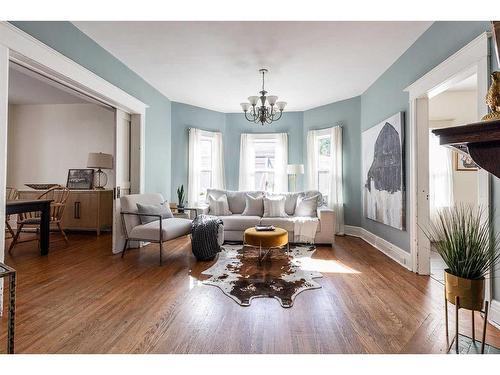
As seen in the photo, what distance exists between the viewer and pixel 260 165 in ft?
20.5

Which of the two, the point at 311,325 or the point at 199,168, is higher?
the point at 199,168

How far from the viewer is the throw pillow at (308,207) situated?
4.86 metres

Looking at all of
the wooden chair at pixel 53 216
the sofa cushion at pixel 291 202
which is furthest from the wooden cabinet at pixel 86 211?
the sofa cushion at pixel 291 202

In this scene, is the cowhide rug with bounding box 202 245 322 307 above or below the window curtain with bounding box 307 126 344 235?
below

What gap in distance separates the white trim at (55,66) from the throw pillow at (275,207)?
9.07 ft

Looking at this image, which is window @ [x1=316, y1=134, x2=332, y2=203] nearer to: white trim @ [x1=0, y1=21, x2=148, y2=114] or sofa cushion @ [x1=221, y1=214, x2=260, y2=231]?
sofa cushion @ [x1=221, y1=214, x2=260, y2=231]

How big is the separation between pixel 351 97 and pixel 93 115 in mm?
5322

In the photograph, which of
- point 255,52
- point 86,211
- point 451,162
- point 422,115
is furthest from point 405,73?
point 86,211

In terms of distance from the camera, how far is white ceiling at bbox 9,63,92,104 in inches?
176

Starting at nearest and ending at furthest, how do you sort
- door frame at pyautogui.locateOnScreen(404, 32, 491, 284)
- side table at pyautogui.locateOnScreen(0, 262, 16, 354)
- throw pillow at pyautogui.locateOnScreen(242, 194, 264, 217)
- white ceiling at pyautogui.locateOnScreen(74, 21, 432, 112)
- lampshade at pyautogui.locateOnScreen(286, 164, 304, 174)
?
side table at pyautogui.locateOnScreen(0, 262, 16, 354), door frame at pyautogui.locateOnScreen(404, 32, 491, 284), white ceiling at pyautogui.locateOnScreen(74, 21, 432, 112), throw pillow at pyautogui.locateOnScreen(242, 194, 264, 217), lampshade at pyautogui.locateOnScreen(286, 164, 304, 174)

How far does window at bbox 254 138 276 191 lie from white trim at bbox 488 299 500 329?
4466 mm

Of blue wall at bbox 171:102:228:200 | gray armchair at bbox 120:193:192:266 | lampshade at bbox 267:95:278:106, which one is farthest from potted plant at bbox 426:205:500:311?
blue wall at bbox 171:102:228:200
